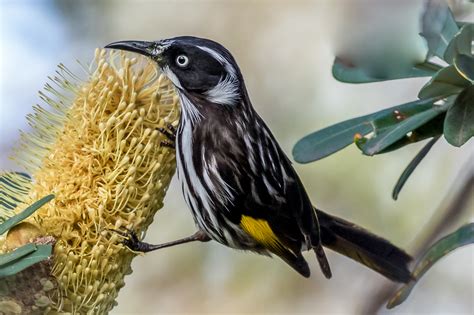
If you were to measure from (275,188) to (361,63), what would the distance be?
0.65m

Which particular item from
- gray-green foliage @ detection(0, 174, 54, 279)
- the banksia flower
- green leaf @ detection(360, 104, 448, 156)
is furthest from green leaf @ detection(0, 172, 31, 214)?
green leaf @ detection(360, 104, 448, 156)

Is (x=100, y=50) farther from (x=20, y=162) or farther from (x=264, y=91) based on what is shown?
(x=264, y=91)

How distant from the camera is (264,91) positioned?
633 centimetres

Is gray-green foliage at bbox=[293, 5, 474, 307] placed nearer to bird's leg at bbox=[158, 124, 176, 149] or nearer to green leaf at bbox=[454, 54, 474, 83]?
green leaf at bbox=[454, 54, 474, 83]

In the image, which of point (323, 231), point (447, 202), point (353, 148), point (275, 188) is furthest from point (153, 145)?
point (353, 148)

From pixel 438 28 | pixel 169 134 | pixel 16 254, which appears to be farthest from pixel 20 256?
pixel 438 28

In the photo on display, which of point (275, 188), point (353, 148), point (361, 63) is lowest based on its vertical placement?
point (353, 148)

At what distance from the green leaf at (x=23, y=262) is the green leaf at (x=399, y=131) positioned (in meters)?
1.09

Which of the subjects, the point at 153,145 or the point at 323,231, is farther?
the point at 323,231

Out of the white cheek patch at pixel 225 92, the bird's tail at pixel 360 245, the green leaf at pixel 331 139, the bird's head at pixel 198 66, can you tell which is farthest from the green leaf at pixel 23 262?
the bird's tail at pixel 360 245

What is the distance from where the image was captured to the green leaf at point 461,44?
236 centimetres

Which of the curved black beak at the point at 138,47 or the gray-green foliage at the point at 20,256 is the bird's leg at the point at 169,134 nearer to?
the curved black beak at the point at 138,47

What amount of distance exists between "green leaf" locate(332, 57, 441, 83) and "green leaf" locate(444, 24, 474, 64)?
51cm

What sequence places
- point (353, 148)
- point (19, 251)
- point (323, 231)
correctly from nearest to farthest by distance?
point (19, 251), point (323, 231), point (353, 148)
